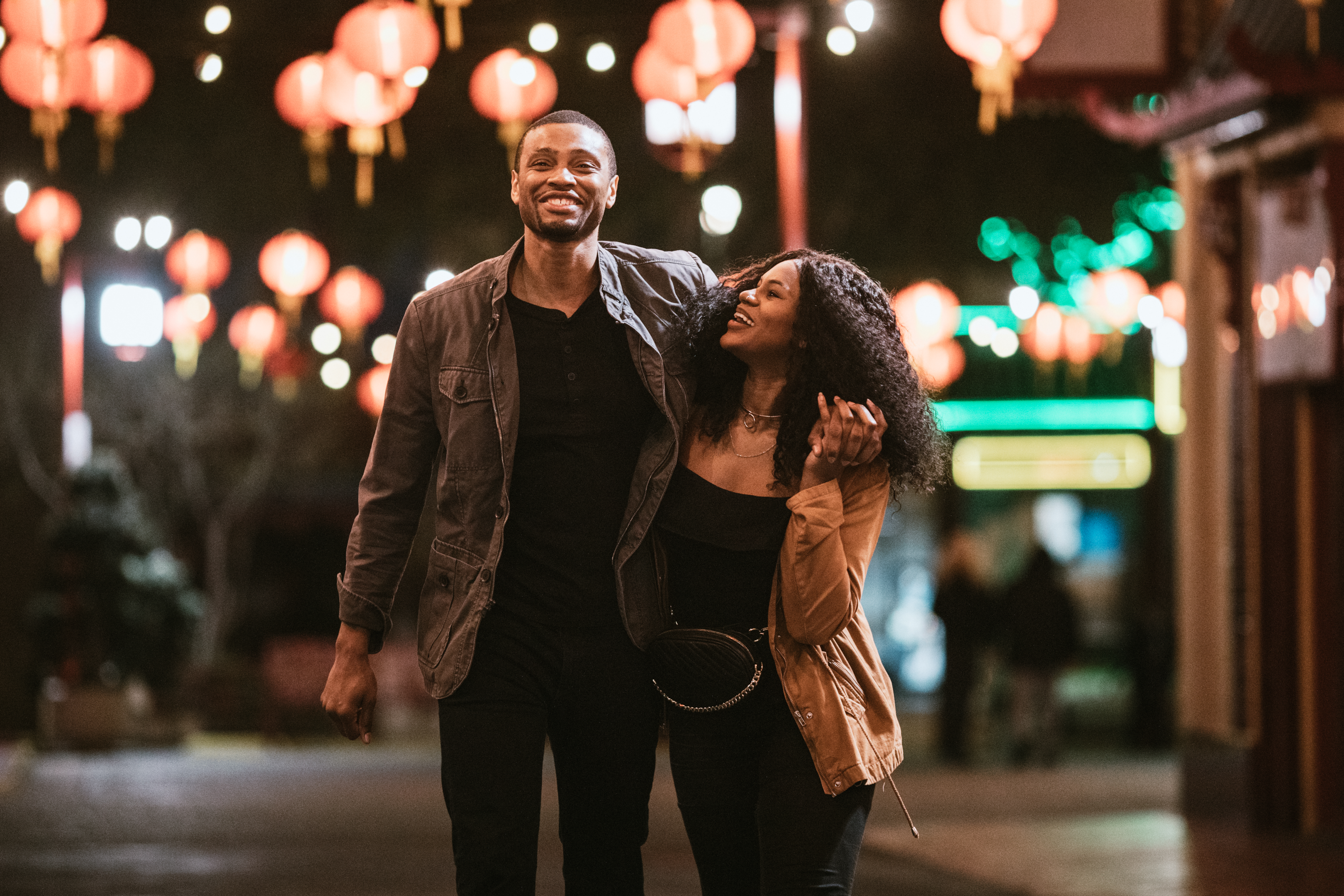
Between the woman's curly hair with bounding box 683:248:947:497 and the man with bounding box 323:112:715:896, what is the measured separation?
10 centimetres

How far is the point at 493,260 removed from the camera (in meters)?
4.12

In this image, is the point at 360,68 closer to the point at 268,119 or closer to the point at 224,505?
the point at 268,119

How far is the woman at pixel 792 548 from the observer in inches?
142

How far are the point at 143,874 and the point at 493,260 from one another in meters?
4.99

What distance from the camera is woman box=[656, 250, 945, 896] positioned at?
3.62 metres

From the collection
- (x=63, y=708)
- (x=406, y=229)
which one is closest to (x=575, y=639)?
(x=63, y=708)

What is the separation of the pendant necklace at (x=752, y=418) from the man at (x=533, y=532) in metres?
0.14

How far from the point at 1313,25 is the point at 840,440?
600cm

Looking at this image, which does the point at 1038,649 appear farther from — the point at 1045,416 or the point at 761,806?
the point at 761,806

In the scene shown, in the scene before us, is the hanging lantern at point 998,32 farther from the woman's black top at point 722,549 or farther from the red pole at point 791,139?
the woman's black top at point 722,549

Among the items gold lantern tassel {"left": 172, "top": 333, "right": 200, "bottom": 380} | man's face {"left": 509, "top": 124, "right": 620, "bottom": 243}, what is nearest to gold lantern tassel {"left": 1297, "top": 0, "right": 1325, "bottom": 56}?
man's face {"left": 509, "top": 124, "right": 620, "bottom": 243}

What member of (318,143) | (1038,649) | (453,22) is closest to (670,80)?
(453,22)

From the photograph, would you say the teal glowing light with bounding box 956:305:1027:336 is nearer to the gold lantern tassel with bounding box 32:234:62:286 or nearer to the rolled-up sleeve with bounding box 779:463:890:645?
the gold lantern tassel with bounding box 32:234:62:286

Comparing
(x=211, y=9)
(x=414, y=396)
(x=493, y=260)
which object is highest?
(x=211, y=9)
